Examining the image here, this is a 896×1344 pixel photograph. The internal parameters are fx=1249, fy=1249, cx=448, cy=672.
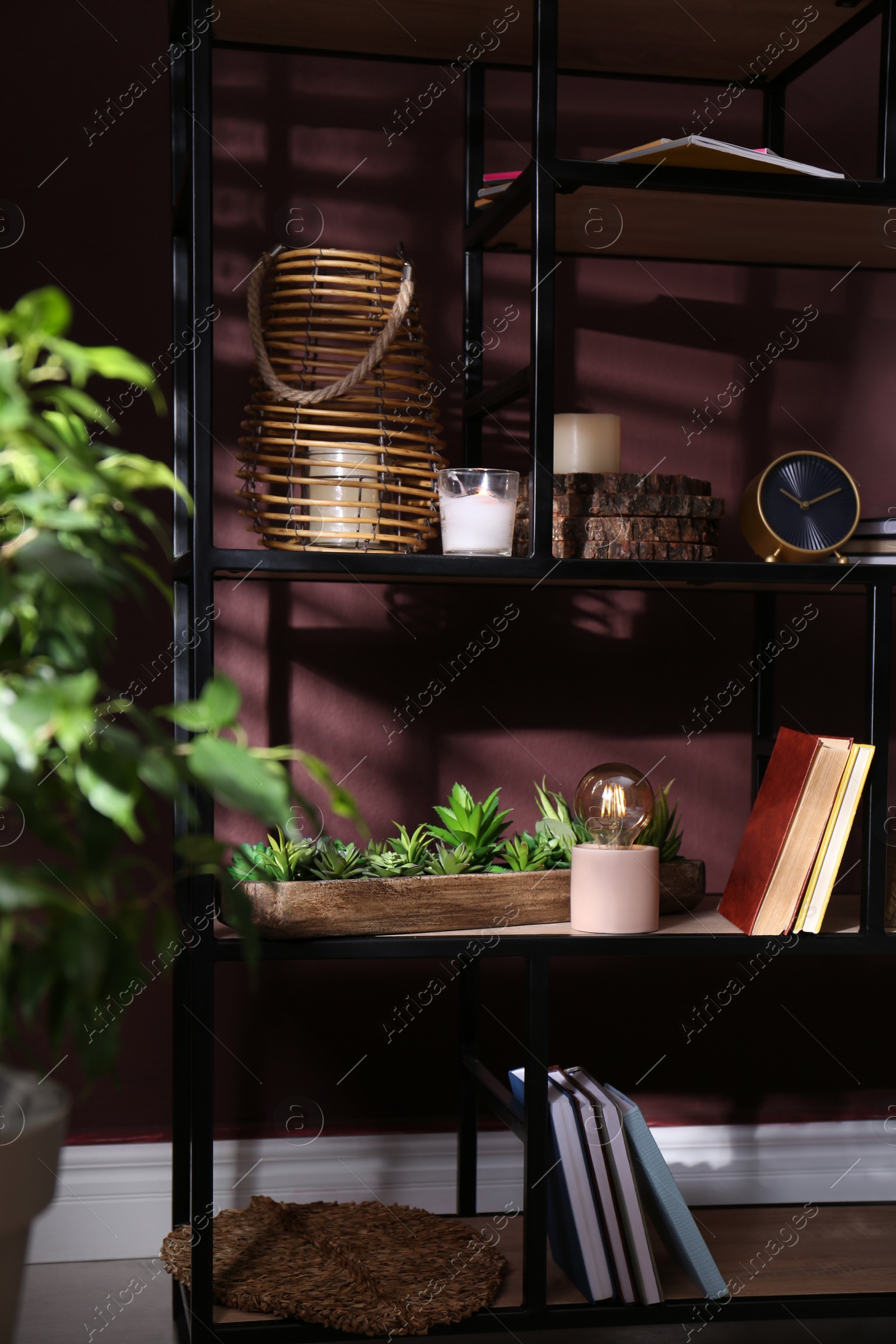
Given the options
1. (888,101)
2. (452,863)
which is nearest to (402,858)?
(452,863)

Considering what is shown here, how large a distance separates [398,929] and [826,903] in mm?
515

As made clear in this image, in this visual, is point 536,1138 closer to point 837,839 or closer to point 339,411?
point 837,839

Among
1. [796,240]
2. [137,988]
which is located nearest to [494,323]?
[796,240]

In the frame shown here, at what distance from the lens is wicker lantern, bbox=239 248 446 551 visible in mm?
1450

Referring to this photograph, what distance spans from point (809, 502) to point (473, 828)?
599 mm

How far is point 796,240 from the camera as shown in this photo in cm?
176

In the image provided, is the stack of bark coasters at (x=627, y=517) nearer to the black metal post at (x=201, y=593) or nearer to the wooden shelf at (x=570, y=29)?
the black metal post at (x=201, y=593)

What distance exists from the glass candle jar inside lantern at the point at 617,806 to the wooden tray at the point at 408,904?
0.24ft

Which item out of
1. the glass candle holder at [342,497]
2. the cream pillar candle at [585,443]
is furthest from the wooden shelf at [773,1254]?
the cream pillar candle at [585,443]

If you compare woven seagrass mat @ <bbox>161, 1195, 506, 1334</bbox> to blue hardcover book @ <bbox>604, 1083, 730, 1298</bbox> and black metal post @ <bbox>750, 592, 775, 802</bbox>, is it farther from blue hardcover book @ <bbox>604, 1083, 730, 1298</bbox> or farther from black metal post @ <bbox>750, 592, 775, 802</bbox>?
black metal post @ <bbox>750, 592, 775, 802</bbox>

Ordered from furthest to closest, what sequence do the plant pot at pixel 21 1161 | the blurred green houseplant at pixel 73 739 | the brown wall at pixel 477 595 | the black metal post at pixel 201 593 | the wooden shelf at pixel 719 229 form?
the brown wall at pixel 477 595
the wooden shelf at pixel 719 229
the black metal post at pixel 201 593
the plant pot at pixel 21 1161
the blurred green houseplant at pixel 73 739

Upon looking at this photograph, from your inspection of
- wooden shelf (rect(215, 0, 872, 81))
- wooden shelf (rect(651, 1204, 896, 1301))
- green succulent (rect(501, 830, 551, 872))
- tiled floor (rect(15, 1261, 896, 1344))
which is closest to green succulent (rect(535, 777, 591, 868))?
green succulent (rect(501, 830, 551, 872))

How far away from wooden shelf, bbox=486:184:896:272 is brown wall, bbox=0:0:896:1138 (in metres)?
0.10

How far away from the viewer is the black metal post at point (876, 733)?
151 centimetres
